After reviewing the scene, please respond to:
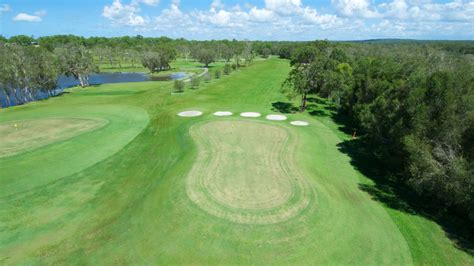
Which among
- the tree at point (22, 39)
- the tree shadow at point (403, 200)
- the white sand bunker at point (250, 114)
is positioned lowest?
the tree shadow at point (403, 200)

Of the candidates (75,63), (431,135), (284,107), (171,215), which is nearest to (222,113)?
(284,107)

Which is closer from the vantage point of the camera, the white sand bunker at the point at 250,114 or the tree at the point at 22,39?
the white sand bunker at the point at 250,114

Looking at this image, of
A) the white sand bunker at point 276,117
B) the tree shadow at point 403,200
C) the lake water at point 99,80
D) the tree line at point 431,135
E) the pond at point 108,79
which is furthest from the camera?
the pond at point 108,79

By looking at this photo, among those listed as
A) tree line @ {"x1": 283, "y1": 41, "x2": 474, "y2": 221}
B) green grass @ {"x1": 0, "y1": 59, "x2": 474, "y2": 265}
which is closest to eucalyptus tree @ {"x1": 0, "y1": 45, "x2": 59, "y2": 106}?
green grass @ {"x1": 0, "y1": 59, "x2": 474, "y2": 265}

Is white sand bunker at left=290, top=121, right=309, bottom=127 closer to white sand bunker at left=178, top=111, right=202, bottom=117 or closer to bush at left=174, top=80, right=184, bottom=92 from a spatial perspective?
white sand bunker at left=178, top=111, right=202, bottom=117

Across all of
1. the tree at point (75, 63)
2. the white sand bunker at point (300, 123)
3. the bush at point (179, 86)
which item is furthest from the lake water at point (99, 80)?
the white sand bunker at point (300, 123)

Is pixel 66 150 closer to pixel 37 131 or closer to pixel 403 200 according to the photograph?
pixel 37 131

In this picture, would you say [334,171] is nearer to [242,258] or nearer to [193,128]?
[242,258]

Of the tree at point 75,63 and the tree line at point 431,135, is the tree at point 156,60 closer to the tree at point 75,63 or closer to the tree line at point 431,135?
the tree at point 75,63
